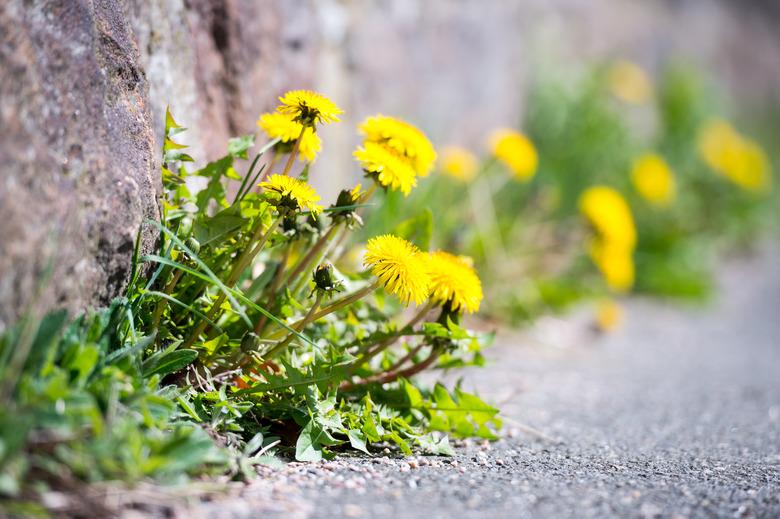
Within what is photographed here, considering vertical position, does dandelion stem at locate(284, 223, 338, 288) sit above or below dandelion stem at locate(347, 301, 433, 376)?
above

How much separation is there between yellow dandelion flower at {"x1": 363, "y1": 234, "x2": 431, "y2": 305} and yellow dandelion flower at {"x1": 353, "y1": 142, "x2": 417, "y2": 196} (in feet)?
0.44

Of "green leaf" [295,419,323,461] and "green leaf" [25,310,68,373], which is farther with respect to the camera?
"green leaf" [295,419,323,461]

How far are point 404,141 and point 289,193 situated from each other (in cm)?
33

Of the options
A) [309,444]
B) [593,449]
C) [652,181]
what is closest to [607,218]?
[652,181]

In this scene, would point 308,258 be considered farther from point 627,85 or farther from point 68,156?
point 627,85

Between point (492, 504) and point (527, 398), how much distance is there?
1181mm

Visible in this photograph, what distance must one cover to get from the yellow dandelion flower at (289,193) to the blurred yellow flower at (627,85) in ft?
16.4

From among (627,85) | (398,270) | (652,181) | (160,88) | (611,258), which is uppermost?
(627,85)

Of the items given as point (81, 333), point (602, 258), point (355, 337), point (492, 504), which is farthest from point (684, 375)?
point (81, 333)

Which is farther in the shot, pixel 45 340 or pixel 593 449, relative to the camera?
pixel 593 449

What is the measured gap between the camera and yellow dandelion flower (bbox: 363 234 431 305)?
1670mm

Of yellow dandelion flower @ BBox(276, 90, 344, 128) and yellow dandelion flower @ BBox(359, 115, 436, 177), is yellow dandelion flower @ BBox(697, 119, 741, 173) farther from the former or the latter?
yellow dandelion flower @ BBox(276, 90, 344, 128)

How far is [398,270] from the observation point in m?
1.68

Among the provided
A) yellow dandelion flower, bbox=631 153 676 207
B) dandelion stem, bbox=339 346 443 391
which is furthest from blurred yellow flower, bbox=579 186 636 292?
dandelion stem, bbox=339 346 443 391
